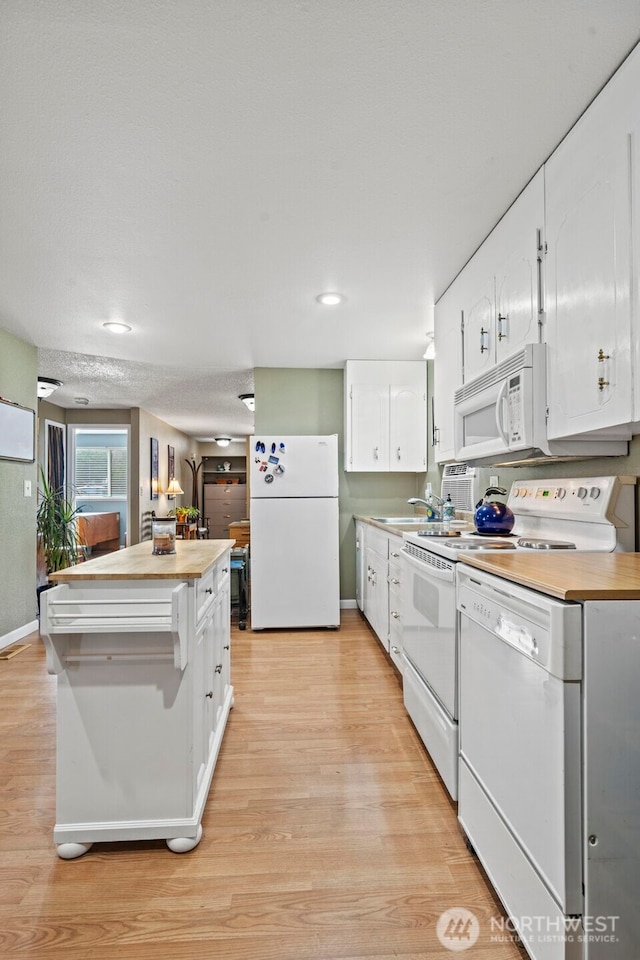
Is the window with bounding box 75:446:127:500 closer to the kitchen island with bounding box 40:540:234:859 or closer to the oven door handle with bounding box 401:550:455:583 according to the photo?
the oven door handle with bounding box 401:550:455:583

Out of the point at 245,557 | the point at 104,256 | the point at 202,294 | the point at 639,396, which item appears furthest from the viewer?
the point at 245,557

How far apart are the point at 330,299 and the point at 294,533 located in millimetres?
1922

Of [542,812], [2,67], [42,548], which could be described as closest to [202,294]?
[2,67]

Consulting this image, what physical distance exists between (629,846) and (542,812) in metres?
0.16

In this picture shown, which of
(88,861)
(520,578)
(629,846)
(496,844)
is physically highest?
(520,578)

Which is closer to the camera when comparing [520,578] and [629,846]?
[629,846]

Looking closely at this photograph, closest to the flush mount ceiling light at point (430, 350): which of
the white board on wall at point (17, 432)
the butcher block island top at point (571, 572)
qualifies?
the butcher block island top at point (571, 572)

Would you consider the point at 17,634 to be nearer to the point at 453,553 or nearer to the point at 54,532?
the point at 54,532

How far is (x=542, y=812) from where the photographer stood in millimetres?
1072

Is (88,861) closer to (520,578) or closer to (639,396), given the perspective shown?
(520,578)

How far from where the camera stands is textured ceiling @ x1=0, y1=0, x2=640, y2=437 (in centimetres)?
126

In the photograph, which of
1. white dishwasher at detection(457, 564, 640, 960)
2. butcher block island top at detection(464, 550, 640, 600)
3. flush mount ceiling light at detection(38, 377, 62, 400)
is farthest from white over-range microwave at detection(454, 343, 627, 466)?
flush mount ceiling light at detection(38, 377, 62, 400)

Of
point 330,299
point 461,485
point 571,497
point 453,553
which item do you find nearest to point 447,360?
point 330,299

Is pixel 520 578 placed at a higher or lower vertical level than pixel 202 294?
lower
